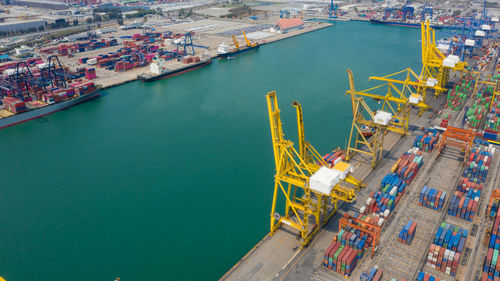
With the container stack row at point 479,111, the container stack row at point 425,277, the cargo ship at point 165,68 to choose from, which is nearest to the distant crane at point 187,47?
the cargo ship at point 165,68

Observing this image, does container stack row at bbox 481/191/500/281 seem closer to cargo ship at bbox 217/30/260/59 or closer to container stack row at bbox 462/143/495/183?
container stack row at bbox 462/143/495/183

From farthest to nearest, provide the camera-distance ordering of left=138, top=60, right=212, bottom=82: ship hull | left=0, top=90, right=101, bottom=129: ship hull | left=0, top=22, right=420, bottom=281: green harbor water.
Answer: left=138, top=60, right=212, bottom=82: ship hull → left=0, top=90, right=101, bottom=129: ship hull → left=0, top=22, right=420, bottom=281: green harbor water

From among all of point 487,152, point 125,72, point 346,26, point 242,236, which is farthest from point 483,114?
point 346,26

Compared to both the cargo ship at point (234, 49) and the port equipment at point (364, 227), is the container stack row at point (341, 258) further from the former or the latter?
the cargo ship at point (234, 49)

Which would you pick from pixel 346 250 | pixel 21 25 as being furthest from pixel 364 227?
pixel 21 25

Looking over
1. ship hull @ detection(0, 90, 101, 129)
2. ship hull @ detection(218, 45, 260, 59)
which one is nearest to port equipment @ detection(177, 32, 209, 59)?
ship hull @ detection(218, 45, 260, 59)

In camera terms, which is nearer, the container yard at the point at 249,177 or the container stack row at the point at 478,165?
the container yard at the point at 249,177

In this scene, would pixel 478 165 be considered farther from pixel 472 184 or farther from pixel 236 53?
pixel 236 53

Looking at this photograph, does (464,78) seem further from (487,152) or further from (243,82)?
(243,82)
